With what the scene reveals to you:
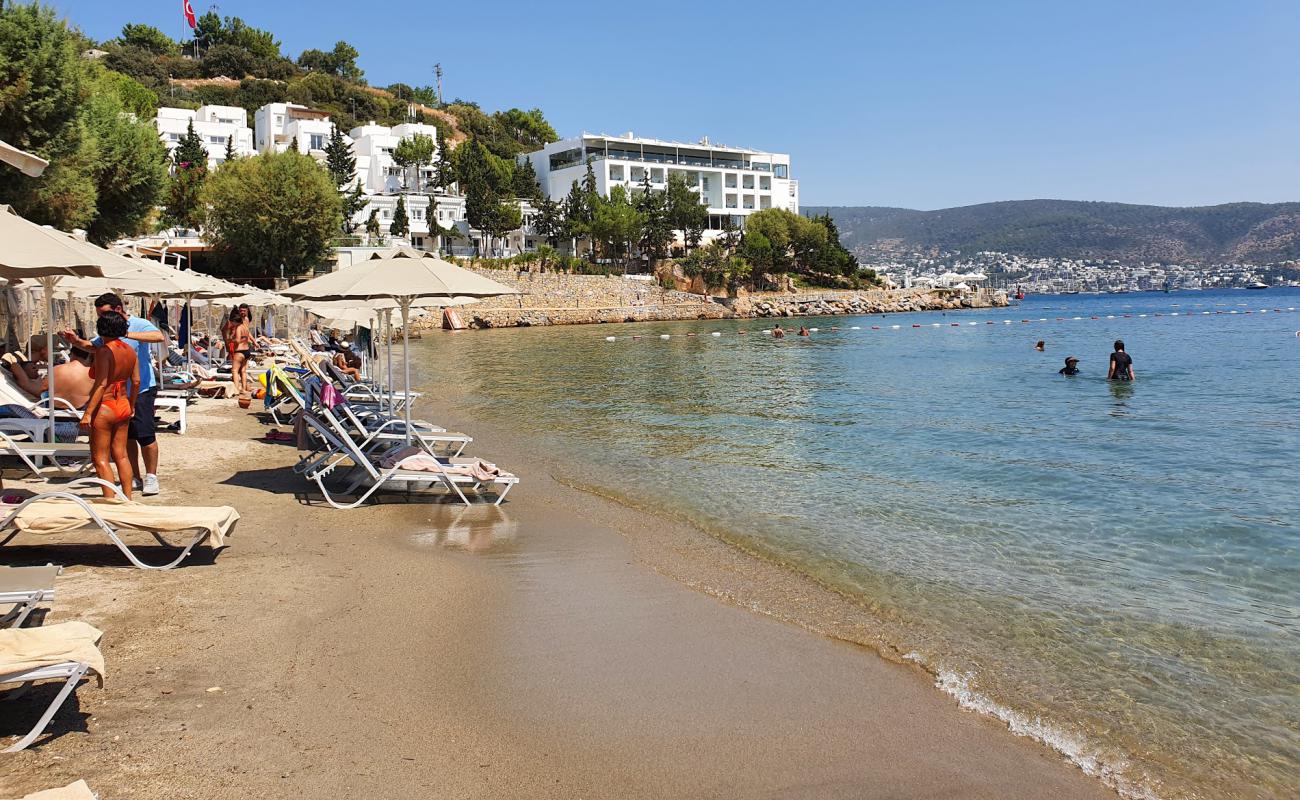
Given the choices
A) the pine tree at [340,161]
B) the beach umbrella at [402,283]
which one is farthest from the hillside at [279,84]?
the beach umbrella at [402,283]

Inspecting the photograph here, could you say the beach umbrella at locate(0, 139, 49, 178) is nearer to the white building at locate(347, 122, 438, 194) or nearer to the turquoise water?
the turquoise water

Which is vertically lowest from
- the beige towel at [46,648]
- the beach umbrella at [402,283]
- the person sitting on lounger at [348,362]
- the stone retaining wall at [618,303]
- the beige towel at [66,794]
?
the beige towel at [66,794]

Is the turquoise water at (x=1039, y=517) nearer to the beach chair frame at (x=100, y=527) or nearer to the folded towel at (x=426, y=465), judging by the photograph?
the folded towel at (x=426, y=465)

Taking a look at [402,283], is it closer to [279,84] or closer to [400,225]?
[400,225]

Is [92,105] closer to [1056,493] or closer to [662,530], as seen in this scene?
Result: [662,530]

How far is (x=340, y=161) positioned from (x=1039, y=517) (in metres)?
74.3

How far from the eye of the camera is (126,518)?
6.06 metres

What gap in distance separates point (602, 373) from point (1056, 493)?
18539 millimetres

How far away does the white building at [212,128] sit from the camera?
254 feet

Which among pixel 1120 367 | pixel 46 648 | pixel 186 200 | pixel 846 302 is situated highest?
pixel 186 200

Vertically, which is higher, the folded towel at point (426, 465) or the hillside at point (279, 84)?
the hillside at point (279, 84)

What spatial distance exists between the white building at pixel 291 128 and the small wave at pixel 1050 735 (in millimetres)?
83525

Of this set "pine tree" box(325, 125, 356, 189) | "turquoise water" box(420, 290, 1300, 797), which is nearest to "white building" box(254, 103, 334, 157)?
"pine tree" box(325, 125, 356, 189)

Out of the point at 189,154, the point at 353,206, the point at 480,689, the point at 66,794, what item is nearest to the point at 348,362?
the point at 480,689
